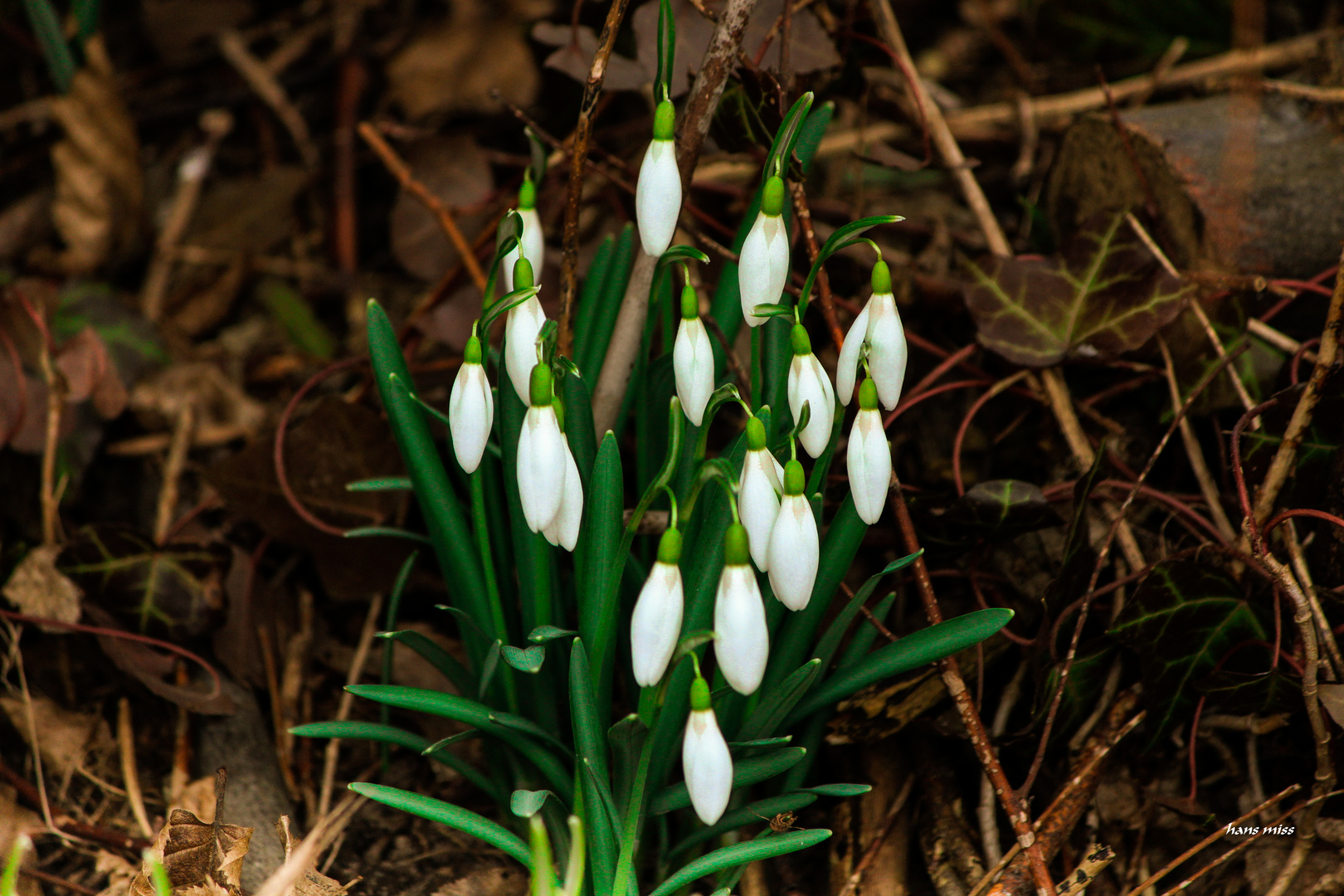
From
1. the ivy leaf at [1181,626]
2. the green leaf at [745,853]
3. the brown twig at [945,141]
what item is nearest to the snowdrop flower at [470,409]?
the green leaf at [745,853]

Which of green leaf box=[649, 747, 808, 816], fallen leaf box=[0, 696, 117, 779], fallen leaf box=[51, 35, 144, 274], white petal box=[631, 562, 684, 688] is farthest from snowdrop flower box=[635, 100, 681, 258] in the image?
fallen leaf box=[51, 35, 144, 274]

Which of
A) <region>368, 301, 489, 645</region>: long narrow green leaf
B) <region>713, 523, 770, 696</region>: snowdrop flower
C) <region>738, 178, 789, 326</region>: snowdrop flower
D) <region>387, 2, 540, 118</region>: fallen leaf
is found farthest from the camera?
<region>387, 2, 540, 118</region>: fallen leaf

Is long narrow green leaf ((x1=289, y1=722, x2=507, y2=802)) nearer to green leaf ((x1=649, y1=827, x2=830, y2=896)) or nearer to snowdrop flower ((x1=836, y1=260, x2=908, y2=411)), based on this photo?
green leaf ((x1=649, y1=827, x2=830, y2=896))

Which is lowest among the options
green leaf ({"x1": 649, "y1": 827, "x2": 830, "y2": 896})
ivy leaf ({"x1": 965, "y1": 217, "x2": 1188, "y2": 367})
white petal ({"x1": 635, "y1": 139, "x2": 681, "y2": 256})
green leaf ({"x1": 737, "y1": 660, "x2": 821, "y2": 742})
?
green leaf ({"x1": 649, "y1": 827, "x2": 830, "y2": 896})

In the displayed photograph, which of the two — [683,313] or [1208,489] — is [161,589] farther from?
[1208,489]

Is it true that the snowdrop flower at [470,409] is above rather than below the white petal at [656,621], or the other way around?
above

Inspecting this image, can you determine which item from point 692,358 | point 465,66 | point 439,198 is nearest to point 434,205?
point 439,198

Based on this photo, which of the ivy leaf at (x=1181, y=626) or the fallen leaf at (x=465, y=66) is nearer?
the ivy leaf at (x=1181, y=626)

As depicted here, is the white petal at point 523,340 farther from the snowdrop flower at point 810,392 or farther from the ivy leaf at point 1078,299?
the ivy leaf at point 1078,299
